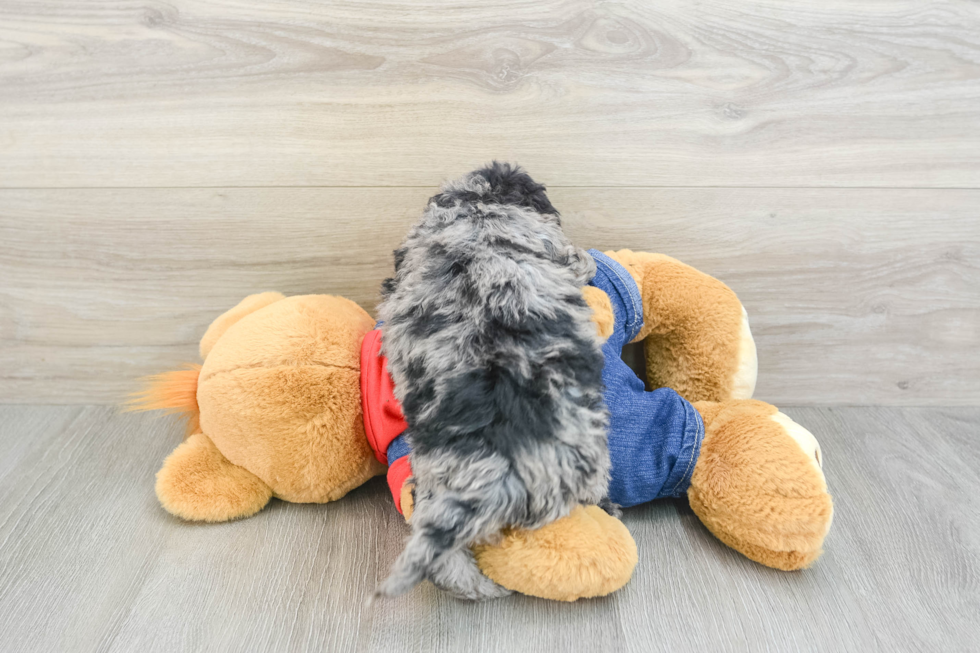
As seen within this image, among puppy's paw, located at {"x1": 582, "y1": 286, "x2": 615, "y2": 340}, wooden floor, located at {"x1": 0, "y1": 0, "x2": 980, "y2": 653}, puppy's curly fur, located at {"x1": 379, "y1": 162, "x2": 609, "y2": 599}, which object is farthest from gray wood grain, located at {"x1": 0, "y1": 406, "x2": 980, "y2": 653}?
puppy's paw, located at {"x1": 582, "y1": 286, "x2": 615, "y2": 340}

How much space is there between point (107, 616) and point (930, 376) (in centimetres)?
108

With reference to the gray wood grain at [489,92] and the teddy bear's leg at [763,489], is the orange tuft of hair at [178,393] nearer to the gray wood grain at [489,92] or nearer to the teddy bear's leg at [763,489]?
the gray wood grain at [489,92]

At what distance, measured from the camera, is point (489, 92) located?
0.79m

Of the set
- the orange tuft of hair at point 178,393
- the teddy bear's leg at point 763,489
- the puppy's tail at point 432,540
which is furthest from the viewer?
the orange tuft of hair at point 178,393

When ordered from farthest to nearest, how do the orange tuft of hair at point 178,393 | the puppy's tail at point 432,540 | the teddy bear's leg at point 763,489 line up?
the orange tuft of hair at point 178,393 < the teddy bear's leg at point 763,489 < the puppy's tail at point 432,540

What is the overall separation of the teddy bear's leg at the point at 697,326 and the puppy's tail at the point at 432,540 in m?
0.37

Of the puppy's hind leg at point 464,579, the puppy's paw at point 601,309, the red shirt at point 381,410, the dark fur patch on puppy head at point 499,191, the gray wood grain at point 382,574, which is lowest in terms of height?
the gray wood grain at point 382,574

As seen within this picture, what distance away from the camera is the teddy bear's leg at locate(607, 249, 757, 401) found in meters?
0.77

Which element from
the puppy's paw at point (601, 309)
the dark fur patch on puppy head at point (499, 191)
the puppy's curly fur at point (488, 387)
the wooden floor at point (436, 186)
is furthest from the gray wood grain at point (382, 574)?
the dark fur patch on puppy head at point (499, 191)

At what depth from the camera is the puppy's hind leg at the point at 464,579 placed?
1.85 ft

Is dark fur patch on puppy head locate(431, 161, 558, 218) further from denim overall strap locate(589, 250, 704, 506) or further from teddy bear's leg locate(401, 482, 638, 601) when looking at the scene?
teddy bear's leg locate(401, 482, 638, 601)

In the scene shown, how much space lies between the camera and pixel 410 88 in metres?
0.79

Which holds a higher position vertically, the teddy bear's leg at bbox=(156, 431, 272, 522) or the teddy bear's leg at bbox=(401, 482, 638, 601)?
the teddy bear's leg at bbox=(401, 482, 638, 601)

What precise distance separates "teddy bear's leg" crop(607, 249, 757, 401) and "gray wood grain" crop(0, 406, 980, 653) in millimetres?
154
